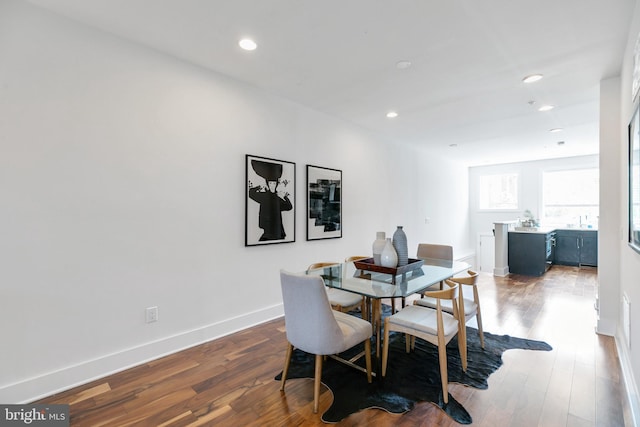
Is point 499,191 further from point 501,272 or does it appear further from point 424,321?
point 424,321

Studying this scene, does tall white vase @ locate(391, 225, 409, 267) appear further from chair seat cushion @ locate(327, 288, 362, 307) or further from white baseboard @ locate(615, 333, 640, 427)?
white baseboard @ locate(615, 333, 640, 427)

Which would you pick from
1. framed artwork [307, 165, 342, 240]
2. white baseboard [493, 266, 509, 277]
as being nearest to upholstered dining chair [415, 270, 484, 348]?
framed artwork [307, 165, 342, 240]

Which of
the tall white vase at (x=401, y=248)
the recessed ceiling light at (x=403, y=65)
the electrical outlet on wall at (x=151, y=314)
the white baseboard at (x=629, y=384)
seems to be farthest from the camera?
the recessed ceiling light at (x=403, y=65)

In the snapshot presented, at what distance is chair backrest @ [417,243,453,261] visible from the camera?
3363 mm

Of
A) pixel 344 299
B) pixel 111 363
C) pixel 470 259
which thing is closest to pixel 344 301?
pixel 344 299

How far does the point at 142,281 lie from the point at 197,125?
4.76 feet

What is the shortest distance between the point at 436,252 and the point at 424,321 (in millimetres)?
1454

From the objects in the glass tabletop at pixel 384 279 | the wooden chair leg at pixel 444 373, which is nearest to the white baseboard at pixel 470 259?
the glass tabletop at pixel 384 279

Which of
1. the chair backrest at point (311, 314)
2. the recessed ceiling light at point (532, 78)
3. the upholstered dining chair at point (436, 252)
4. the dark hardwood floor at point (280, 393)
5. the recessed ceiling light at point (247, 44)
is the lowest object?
the dark hardwood floor at point (280, 393)

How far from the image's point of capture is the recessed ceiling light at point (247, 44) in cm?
240

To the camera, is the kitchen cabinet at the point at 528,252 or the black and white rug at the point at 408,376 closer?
the black and white rug at the point at 408,376

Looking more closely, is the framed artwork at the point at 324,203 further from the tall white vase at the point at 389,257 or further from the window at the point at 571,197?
the window at the point at 571,197

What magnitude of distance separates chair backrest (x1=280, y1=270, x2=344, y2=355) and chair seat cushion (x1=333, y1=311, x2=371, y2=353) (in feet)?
0.24

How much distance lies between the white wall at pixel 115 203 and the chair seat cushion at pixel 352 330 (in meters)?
1.45
